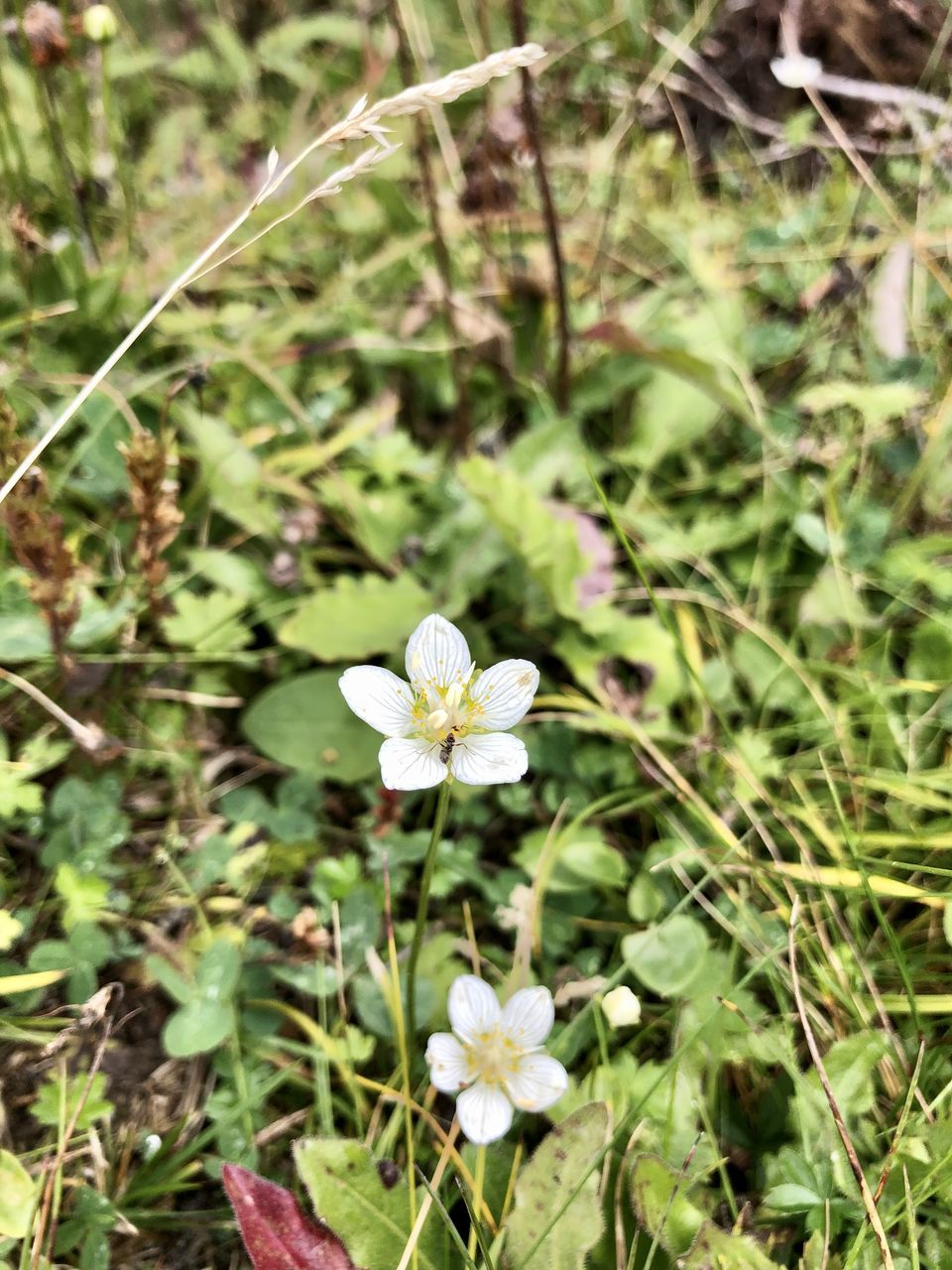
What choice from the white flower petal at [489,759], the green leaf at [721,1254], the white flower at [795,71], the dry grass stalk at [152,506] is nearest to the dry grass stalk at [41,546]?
the dry grass stalk at [152,506]

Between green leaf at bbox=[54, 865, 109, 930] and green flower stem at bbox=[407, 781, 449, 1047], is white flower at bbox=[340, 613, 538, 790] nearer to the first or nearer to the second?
green flower stem at bbox=[407, 781, 449, 1047]

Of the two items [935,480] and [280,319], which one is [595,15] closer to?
[280,319]

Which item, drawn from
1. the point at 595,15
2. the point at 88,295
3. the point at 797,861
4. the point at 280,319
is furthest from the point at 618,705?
the point at 595,15

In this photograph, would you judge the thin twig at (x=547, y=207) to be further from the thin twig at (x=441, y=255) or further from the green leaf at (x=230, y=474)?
the green leaf at (x=230, y=474)

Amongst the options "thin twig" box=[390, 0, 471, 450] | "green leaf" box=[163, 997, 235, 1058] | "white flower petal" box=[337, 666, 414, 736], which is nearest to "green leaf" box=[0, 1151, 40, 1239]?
"green leaf" box=[163, 997, 235, 1058]

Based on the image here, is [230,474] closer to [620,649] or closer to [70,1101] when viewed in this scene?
[620,649]

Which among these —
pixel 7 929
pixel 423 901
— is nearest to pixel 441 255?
pixel 423 901

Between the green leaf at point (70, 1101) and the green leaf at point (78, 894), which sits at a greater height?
the green leaf at point (78, 894)
